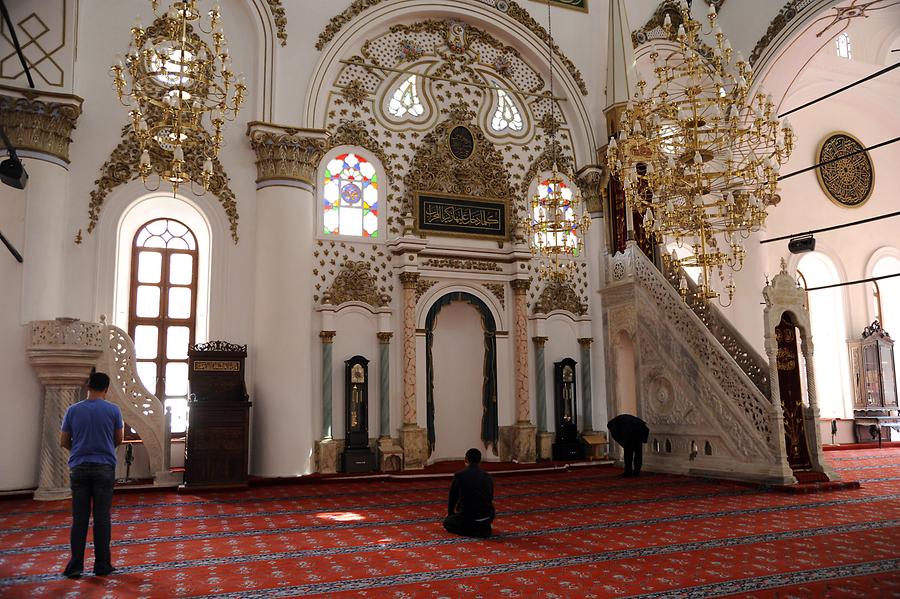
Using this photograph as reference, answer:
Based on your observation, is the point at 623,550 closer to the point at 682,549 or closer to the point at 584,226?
the point at 682,549

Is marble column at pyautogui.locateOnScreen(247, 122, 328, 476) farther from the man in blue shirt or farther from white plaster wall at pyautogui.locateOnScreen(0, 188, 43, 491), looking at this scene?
the man in blue shirt

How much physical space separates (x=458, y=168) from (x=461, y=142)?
1.39 ft

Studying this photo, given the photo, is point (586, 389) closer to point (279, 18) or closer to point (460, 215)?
point (460, 215)

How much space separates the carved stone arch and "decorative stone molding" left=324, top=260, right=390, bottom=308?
41.0 inches

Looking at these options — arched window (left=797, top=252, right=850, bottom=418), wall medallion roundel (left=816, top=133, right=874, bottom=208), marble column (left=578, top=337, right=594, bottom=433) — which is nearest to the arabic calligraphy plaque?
marble column (left=578, top=337, right=594, bottom=433)

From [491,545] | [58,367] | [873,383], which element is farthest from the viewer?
[873,383]

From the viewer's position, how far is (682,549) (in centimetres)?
461

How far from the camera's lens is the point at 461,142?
10414mm

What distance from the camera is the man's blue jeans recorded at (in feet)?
13.2

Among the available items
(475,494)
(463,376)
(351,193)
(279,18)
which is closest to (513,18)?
(279,18)

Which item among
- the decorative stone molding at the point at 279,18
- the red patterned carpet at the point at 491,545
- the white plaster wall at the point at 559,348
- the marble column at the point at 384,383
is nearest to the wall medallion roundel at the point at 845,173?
the white plaster wall at the point at 559,348

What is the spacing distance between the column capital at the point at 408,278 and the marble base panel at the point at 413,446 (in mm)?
1788

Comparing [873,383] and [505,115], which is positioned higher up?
[505,115]

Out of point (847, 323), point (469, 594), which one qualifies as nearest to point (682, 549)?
point (469, 594)
